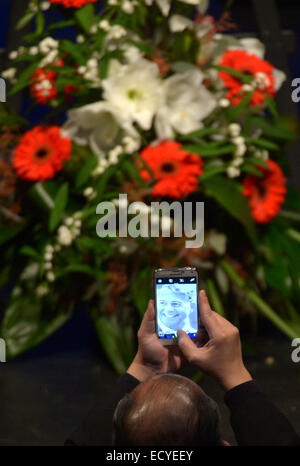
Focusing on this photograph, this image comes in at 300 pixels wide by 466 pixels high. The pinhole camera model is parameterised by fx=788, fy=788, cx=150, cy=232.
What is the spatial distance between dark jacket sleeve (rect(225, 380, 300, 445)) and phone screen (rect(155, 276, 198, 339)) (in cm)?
6

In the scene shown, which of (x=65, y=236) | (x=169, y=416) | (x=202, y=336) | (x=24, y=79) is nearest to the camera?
(x=169, y=416)

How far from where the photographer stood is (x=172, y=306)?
1.54ft

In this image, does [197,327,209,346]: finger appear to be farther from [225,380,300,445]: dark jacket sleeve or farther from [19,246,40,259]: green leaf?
[19,246,40,259]: green leaf

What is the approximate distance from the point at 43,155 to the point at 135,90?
15 centimetres

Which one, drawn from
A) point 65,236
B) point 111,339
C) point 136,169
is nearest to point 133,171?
point 136,169

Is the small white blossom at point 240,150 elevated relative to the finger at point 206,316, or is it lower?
lower

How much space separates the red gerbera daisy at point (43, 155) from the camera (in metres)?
1.06

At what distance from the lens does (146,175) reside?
103 centimetres

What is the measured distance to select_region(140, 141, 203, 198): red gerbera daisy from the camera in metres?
1.01

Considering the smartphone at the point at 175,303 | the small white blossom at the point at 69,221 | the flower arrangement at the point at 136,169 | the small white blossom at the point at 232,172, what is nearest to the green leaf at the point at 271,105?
the flower arrangement at the point at 136,169

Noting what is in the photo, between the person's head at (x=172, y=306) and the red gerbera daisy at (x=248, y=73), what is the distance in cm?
66

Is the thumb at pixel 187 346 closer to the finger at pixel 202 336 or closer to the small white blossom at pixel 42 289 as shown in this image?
the finger at pixel 202 336

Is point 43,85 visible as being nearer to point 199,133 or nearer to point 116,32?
point 116,32
